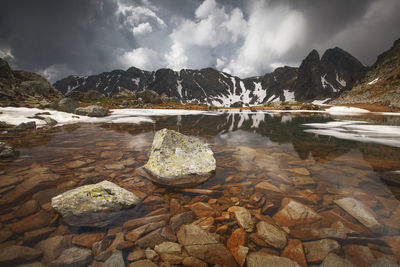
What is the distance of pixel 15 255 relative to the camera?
7.89 ft

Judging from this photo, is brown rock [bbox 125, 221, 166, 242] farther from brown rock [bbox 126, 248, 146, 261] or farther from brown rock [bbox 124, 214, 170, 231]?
brown rock [bbox 126, 248, 146, 261]

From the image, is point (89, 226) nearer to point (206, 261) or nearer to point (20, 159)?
point (206, 261)

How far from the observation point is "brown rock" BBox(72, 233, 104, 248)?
2744 millimetres

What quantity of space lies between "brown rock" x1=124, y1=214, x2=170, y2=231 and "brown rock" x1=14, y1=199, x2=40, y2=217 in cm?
235

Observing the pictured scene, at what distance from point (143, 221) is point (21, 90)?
46.0 meters

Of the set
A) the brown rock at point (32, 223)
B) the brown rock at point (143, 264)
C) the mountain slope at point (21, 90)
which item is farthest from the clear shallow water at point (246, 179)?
the mountain slope at point (21, 90)

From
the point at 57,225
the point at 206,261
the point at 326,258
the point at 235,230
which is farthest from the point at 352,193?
the point at 57,225

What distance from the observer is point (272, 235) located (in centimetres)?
304

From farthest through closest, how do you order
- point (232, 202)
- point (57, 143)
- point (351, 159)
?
point (57, 143), point (351, 159), point (232, 202)

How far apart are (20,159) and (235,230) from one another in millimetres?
9368

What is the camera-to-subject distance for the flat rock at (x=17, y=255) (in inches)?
90.5

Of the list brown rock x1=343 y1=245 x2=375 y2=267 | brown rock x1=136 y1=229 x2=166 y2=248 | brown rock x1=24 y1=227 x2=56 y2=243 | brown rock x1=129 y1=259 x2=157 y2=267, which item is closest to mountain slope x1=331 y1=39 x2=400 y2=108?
brown rock x1=343 y1=245 x2=375 y2=267

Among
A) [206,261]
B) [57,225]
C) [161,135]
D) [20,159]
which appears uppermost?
[161,135]

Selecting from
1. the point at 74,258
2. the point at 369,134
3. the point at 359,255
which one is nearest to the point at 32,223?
the point at 74,258
